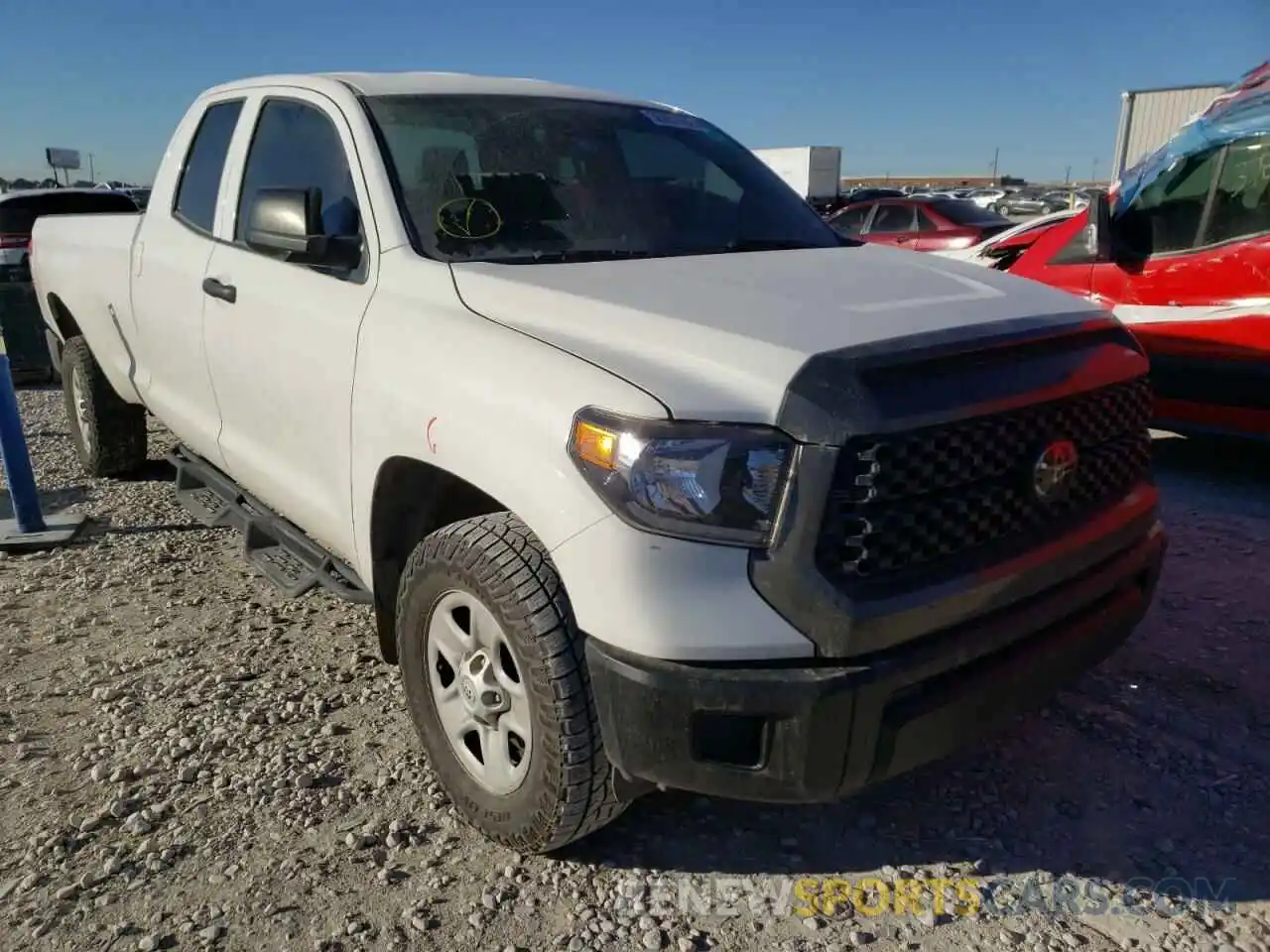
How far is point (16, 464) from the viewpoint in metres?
4.79

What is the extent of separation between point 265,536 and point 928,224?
455 inches

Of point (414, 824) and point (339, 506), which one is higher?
point (339, 506)

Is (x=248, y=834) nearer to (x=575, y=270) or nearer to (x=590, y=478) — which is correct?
(x=590, y=478)

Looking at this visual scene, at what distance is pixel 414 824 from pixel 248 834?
426 millimetres

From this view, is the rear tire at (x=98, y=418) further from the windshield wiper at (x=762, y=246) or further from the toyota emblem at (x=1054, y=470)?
the toyota emblem at (x=1054, y=470)

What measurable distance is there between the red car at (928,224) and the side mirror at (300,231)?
10.6 meters

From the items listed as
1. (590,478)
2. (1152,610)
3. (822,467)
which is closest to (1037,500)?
(822,467)

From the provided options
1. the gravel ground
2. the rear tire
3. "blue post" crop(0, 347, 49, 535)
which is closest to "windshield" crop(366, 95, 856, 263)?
the gravel ground

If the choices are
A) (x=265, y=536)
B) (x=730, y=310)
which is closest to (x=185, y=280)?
(x=265, y=536)

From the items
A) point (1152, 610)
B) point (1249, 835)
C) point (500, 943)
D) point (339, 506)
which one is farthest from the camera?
point (1152, 610)

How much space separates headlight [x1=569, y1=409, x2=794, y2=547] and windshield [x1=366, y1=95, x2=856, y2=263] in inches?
41.5

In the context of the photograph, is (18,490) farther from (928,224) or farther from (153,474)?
(928,224)

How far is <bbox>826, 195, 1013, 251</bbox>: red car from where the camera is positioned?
12922mm

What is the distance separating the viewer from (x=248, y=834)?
2590 millimetres
